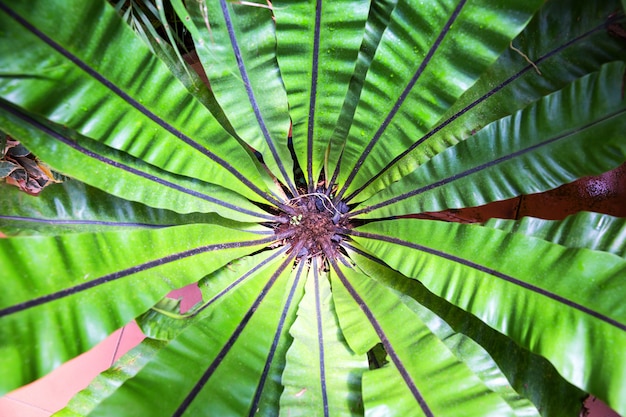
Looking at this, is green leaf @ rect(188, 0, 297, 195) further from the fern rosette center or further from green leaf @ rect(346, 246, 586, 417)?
green leaf @ rect(346, 246, 586, 417)

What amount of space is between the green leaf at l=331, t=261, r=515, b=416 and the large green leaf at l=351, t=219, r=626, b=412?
4.2 inches

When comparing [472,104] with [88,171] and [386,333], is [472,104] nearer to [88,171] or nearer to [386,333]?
[386,333]

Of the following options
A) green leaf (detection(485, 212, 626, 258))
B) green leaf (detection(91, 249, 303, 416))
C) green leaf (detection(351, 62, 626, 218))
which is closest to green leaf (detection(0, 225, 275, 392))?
green leaf (detection(91, 249, 303, 416))

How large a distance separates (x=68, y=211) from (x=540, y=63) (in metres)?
1.17

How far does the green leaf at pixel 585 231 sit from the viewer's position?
806 mm

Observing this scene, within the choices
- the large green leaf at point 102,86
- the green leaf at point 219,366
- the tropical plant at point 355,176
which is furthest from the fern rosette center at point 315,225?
the large green leaf at point 102,86

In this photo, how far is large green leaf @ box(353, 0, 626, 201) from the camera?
2.80 ft

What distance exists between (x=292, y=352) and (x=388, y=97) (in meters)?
0.63

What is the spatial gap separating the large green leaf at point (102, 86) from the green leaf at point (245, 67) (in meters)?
0.09

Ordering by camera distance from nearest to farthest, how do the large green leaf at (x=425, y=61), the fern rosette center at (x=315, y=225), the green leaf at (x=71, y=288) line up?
the green leaf at (x=71, y=288)
the large green leaf at (x=425, y=61)
the fern rosette center at (x=315, y=225)

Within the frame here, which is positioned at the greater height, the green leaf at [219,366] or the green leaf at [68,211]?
the green leaf at [68,211]

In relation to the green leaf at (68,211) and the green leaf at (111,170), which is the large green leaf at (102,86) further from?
the green leaf at (68,211)

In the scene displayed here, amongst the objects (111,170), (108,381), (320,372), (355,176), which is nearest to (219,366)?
(320,372)

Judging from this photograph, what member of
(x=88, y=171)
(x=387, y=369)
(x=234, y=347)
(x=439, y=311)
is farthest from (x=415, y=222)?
(x=88, y=171)
